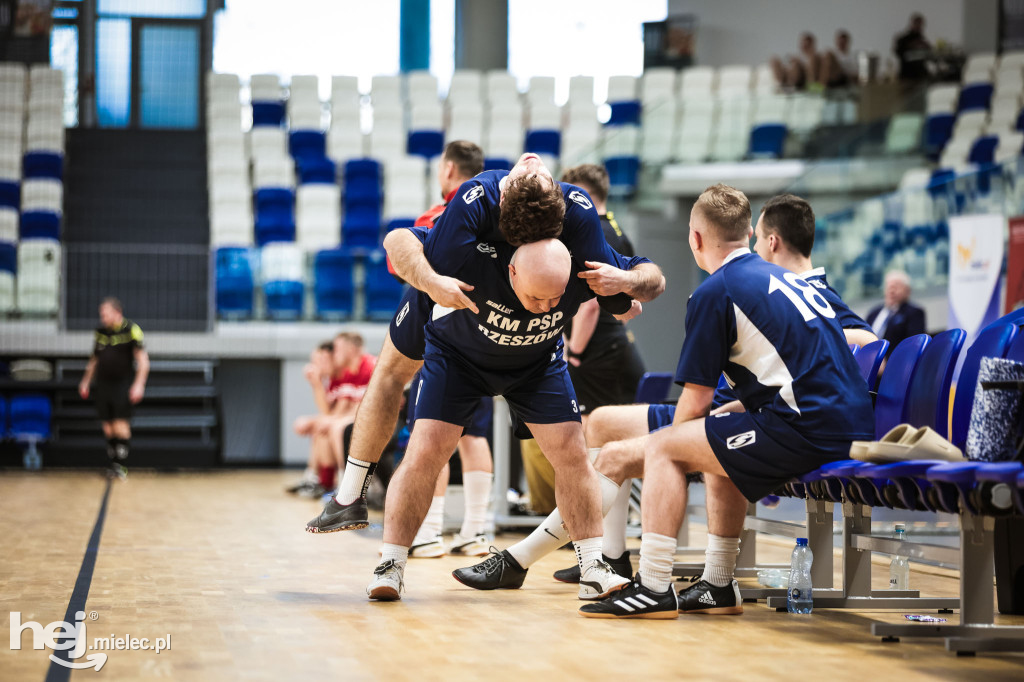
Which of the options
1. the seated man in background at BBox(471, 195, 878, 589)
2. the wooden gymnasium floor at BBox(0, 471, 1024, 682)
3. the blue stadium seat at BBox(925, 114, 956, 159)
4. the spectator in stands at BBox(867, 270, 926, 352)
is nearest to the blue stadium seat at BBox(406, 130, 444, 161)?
the blue stadium seat at BBox(925, 114, 956, 159)

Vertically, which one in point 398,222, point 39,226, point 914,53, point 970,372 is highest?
point 914,53

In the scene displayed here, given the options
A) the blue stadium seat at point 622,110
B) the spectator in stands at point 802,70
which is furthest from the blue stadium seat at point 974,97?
the blue stadium seat at point 622,110

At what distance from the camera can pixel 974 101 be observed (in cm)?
1322

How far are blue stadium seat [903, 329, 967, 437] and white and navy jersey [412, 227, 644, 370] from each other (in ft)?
3.22

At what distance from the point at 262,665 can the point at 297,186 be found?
12.7 meters

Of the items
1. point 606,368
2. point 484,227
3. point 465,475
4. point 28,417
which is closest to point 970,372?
point 484,227

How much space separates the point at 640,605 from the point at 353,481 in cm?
111

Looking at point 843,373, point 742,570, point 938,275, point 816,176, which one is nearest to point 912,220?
point 938,275

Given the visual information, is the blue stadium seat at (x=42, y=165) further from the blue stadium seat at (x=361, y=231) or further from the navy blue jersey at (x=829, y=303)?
the navy blue jersey at (x=829, y=303)

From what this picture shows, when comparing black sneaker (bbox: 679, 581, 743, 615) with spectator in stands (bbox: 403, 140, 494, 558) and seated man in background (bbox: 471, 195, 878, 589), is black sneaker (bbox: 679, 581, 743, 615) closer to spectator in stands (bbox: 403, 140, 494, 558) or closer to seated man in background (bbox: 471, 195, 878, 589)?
seated man in background (bbox: 471, 195, 878, 589)

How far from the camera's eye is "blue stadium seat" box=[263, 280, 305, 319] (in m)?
13.0

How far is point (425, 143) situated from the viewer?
15492 millimetres

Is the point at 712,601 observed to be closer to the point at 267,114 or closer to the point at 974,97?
the point at 974,97

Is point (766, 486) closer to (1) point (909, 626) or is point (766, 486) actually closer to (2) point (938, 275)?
(1) point (909, 626)
